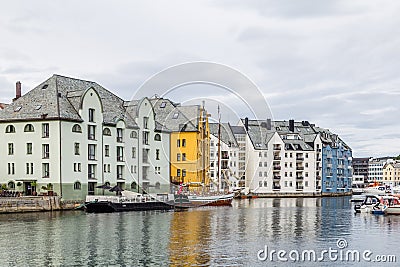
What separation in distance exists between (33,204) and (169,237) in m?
28.9

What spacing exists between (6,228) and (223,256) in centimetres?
2140

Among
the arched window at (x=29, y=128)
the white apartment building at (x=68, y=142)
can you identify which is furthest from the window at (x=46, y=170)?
the arched window at (x=29, y=128)

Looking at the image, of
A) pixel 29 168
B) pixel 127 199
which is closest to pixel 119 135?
pixel 29 168

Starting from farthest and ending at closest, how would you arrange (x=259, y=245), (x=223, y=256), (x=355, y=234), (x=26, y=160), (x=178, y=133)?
1. (x=178, y=133)
2. (x=26, y=160)
3. (x=355, y=234)
4. (x=259, y=245)
5. (x=223, y=256)

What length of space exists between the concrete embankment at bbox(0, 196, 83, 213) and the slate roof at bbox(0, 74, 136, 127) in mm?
10092

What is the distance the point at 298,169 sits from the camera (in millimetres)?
145375

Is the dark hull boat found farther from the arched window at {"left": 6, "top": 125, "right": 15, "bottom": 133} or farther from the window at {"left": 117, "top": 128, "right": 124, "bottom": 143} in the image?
the arched window at {"left": 6, "top": 125, "right": 15, "bottom": 133}

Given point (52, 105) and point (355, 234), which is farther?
point (52, 105)

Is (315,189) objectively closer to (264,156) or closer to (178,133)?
(264,156)

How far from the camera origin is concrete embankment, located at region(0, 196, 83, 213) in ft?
211

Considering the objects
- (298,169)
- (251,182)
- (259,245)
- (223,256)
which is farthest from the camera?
(298,169)

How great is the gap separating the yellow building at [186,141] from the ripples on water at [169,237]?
25.6m

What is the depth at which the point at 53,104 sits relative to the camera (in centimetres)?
7438

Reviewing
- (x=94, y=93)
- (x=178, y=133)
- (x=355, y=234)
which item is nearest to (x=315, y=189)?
(x=178, y=133)
